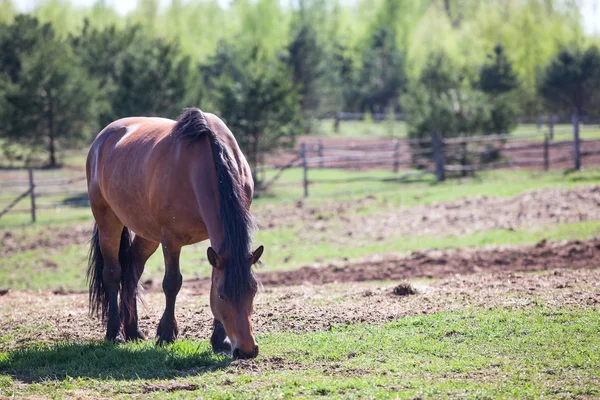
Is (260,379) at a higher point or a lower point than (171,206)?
lower

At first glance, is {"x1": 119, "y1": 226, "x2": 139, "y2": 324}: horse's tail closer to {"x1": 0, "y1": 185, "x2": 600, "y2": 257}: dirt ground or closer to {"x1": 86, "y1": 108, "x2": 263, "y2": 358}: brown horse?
{"x1": 86, "y1": 108, "x2": 263, "y2": 358}: brown horse

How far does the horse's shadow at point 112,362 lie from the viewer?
535 centimetres

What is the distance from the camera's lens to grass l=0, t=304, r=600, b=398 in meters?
4.66

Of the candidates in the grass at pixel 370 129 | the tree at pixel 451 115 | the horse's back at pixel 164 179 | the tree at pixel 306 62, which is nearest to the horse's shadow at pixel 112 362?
the horse's back at pixel 164 179

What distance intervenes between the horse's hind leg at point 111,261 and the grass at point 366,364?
452mm

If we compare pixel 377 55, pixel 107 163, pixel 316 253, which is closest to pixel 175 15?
pixel 377 55

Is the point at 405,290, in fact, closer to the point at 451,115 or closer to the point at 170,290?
the point at 170,290

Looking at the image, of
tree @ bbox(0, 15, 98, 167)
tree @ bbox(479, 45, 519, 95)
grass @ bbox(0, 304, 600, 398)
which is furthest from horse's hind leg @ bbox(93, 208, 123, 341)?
tree @ bbox(479, 45, 519, 95)

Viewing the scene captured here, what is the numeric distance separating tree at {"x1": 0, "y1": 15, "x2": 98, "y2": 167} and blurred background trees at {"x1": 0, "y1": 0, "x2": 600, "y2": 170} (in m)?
0.06

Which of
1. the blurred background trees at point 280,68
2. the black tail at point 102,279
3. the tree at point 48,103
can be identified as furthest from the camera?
the tree at point 48,103

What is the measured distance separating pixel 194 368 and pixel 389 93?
53118mm

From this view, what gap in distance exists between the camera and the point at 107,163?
714cm

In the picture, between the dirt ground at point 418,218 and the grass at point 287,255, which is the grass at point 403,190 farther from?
the grass at point 287,255

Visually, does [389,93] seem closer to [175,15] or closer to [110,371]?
[175,15]
